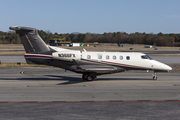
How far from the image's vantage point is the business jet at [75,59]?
22.0m

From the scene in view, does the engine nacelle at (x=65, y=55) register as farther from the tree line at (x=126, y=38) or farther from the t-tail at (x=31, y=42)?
the tree line at (x=126, y=38)

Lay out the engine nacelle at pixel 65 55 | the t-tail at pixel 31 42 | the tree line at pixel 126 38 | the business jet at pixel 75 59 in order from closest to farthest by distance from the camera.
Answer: the engine nacelle at pixel 65 55, the business jet at pixel 75 59, the t-tail at pixel 31 42, the tree line at pixel 126 38

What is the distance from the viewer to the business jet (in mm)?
22047

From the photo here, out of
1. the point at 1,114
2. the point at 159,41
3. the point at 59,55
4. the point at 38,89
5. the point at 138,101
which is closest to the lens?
the point at 1,114

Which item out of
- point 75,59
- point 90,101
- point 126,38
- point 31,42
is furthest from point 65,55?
point 126,38

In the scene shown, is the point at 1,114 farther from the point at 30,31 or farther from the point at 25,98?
the point at 30,31

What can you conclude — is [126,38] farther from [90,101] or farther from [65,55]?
[90,101]

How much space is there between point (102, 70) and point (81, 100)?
734cm

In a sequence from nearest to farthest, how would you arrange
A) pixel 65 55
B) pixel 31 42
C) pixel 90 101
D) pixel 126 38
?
1. pixel 90 101
2. pixel 65 55
3. pixel 31 42
4. pixel 126 38

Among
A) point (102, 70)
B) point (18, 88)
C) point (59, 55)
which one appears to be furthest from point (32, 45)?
point (102, 70)

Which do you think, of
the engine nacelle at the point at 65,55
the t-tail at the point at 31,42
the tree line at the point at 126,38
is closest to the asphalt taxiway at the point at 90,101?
the engine nacelle at the point at 65,55

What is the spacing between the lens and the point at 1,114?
1192 centimetres

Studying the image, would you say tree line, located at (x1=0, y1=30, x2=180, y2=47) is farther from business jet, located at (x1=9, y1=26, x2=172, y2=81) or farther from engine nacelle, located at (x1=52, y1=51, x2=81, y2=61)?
engine nacelle, located at (x1=52, y1=51, x2=81, y2=61)

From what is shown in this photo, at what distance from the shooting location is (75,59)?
22.3 metres
